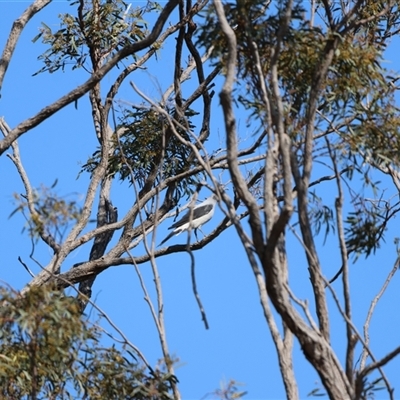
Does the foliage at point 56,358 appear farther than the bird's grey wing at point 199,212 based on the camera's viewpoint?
No

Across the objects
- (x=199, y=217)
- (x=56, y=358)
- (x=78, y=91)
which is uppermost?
(x=199, y=217)

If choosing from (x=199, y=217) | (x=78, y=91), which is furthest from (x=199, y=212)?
(x=78, y=91)

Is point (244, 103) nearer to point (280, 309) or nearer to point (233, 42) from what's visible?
point (233, 42)

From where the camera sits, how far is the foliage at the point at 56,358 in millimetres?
6914

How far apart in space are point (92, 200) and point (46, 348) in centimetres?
379

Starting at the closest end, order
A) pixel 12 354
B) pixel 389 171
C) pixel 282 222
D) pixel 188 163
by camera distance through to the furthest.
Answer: pixel 282 222, pixel 12 354, pixel 389 171, pixel 188 163

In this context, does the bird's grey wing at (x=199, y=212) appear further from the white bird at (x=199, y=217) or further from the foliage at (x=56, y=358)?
the foliage at (x=56, y=358)

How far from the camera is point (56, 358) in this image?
281 inches

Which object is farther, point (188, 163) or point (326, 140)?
point (188, 163)

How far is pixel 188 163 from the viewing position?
35.3ft

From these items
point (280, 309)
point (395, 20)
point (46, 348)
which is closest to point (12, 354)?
point (46, 348)

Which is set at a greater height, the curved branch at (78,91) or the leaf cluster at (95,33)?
the leaf cluster at (95,33)

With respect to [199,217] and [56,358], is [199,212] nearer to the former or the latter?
[199,217]

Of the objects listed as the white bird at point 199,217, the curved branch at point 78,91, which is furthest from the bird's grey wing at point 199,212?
the curved branch at point 78,91
